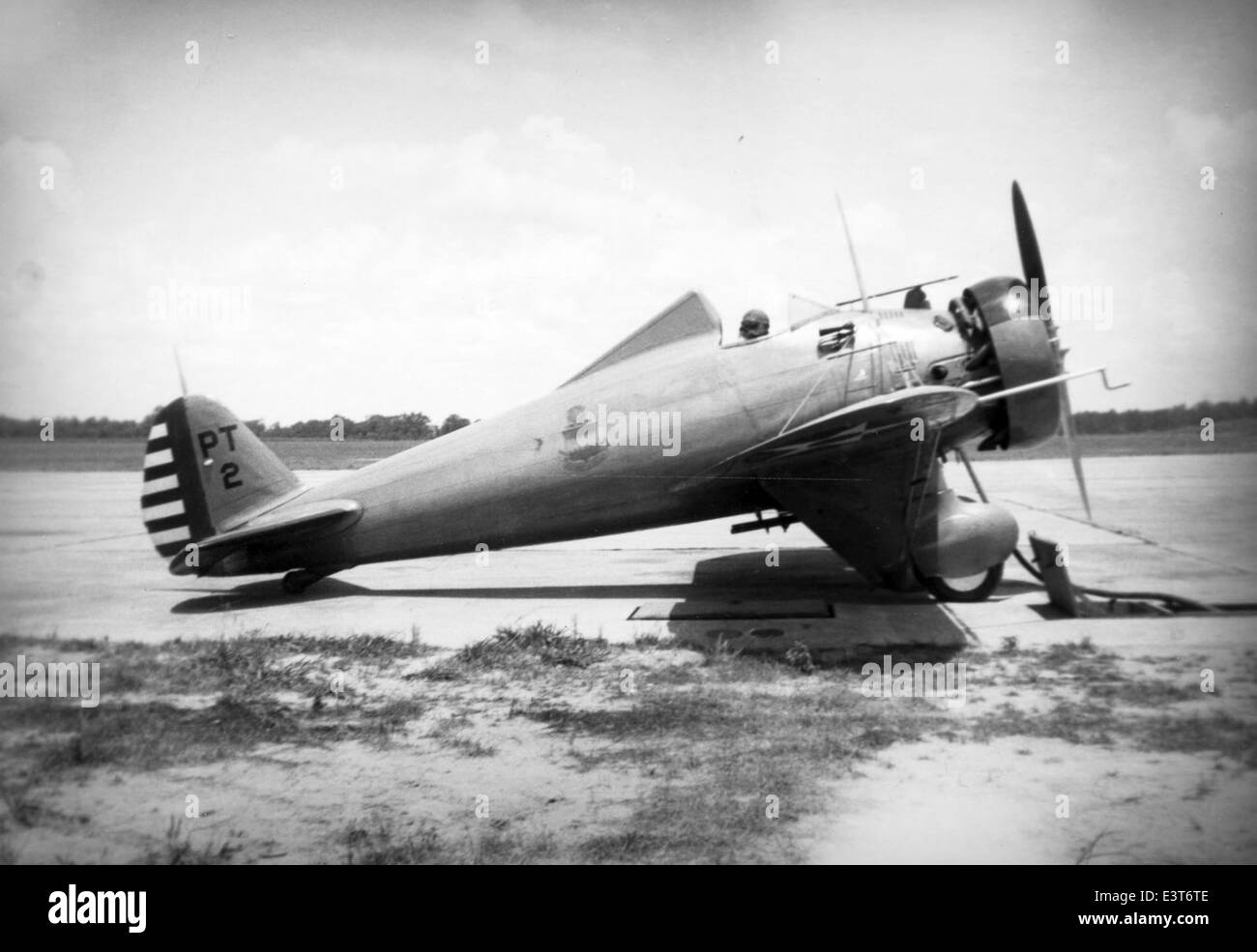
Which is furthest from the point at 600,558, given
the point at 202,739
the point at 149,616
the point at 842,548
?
the point at 202,739

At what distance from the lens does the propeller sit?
7.28m

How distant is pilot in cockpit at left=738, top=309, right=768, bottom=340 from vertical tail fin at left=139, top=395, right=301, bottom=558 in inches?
207

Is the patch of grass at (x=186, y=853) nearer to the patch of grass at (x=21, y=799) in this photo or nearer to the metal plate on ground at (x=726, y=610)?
the patch of grass at (x=21, y=799)

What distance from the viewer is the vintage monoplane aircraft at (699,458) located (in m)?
7.37

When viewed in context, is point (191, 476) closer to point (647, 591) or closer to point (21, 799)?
point (647, 591)

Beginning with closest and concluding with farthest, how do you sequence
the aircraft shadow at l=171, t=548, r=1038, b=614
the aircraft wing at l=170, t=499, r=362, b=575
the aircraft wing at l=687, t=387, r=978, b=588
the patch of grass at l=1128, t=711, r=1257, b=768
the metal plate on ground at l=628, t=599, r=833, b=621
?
the patch of grass at l=1128, t=711, r=1257, b=768 < the aircraft wing at l=687, t=387, r=978, b=588 < the metal plate on ground at l=628, t=599, r=833, b=621 < the aircraft wing at l=170, t=499, r=362, b=575 < the aircraft shadow at l=171, t=548, r=1038, b=614

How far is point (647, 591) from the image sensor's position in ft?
29.9

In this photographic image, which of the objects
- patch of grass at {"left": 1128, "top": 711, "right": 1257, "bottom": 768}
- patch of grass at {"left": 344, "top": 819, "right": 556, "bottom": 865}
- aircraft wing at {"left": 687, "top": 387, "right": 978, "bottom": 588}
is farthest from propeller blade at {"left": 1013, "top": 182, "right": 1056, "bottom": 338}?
patch of grass at {"left": 344, "top": 819, "right": 556, "bottom": 865}

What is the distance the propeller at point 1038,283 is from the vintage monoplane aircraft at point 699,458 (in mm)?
19

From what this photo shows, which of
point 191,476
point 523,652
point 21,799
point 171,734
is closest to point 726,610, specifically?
point 523,652

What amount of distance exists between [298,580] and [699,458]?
4.51 meters

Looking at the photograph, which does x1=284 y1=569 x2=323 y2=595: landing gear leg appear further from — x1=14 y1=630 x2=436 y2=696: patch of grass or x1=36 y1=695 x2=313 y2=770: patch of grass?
x1=36 y1=695 x2=313 y2=770: patch of grass

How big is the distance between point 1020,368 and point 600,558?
610 centimetres

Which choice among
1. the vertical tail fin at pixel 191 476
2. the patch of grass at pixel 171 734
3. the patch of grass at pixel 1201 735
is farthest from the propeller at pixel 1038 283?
the vertical tail fin at pixel 191 476
